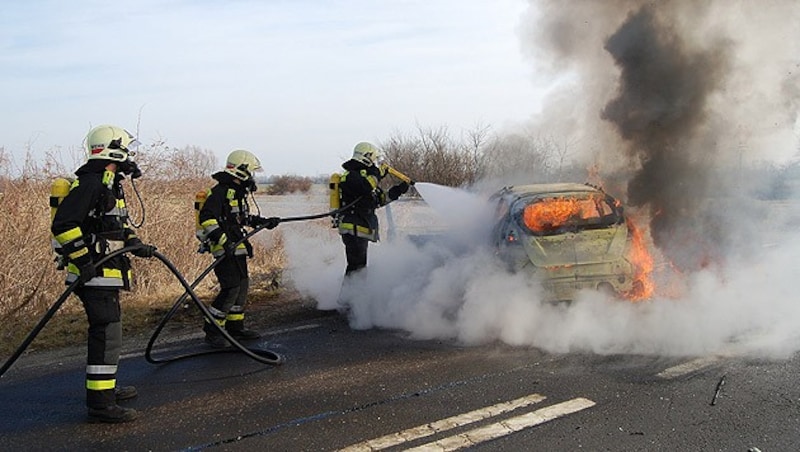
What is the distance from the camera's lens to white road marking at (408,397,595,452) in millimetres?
3598

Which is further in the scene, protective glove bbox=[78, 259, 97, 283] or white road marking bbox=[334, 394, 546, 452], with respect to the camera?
protective glove bbox=[78, 259, 97, 283]

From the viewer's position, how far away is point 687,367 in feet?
15.9

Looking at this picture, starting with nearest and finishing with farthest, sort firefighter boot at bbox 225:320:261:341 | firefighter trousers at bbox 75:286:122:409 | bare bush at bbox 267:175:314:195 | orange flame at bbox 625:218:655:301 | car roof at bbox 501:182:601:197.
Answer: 1. firefighter trousers at bbox 75:286:122:409
2. orange flame at bbox 625:218:655:301
3. firefighter boot at bbox 225:320:261:341
4. car roof at bbox 501:182:601:197
5. bare bush at bbox 267:175:314:195

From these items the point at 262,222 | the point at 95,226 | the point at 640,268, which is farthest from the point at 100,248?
the point at 640,268

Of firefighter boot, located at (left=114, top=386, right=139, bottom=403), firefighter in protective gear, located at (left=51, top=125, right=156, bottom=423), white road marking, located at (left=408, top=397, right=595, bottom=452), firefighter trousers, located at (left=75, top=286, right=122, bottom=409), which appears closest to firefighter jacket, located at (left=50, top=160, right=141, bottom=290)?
firefighter in protective gear, located at (left=51, top=125, right=156, bottom=423)

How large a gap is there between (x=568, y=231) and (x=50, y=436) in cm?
499

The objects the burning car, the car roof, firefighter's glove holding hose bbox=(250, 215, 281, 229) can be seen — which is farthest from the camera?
the car roof

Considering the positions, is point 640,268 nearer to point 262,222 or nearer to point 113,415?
point 262,222

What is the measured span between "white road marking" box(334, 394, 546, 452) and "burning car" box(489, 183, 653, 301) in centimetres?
210

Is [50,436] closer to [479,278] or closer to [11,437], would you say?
[11,437]

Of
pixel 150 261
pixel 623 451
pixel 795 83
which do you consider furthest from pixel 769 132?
pixel 150 261

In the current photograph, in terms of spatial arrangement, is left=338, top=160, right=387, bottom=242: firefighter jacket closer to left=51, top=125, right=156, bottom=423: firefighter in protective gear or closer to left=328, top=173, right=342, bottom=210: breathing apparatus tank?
left=328, top=173, right=342, bottom=210: breathing apparatus tank

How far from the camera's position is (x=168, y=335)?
22.1 feet

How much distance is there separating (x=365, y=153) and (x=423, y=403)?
4106 millimetres
